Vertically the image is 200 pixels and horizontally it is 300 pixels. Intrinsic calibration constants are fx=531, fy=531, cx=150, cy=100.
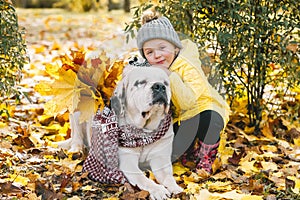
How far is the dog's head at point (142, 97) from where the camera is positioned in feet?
9.91

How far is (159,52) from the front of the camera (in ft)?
10.9

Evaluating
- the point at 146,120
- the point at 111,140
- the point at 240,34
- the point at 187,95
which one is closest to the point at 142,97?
the point at 146,120

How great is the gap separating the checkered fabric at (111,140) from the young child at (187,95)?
264 mm

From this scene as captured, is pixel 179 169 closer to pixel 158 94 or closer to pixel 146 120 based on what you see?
pixel 146 120

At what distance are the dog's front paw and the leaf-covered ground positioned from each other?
5 centimetres

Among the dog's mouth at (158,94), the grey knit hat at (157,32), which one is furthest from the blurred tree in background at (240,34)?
the dog's mouth at (158,94)

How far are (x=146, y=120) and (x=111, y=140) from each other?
25cm

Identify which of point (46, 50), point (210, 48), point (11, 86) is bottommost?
point (46, 50)

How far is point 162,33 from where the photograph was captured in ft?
10.8

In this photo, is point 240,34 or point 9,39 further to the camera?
point 240,34

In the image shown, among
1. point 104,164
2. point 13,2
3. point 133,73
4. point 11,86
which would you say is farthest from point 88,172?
point 13,2

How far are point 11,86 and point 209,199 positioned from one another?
1.75 meters

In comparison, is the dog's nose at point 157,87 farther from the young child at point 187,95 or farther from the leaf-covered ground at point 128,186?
the leaf-covered ground at point 128,186

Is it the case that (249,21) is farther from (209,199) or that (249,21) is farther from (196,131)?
(209,199)
